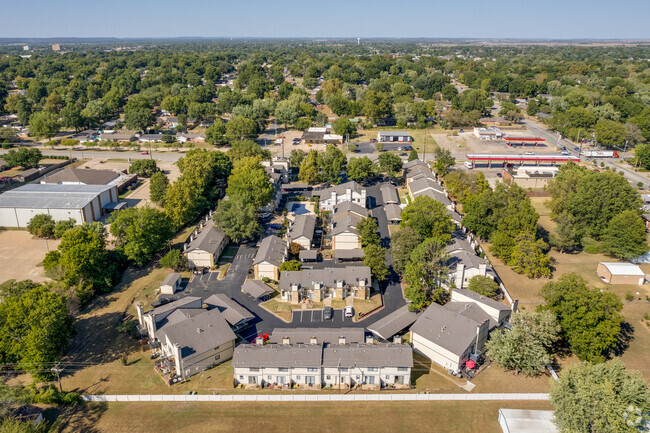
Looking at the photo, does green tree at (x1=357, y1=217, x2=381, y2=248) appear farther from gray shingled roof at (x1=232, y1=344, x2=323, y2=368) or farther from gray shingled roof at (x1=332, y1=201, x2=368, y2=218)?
gray shingled roof at (x1=232, y1=344, x2=323, y2=368)

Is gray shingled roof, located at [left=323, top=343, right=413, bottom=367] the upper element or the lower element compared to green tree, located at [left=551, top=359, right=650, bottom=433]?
lower

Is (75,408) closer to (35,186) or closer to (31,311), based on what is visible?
(31,311)

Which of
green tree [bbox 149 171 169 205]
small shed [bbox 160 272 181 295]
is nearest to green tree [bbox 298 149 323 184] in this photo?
green tree [bbox 149 171 169 205]

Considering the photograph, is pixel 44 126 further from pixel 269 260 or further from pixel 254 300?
pixel 254 300

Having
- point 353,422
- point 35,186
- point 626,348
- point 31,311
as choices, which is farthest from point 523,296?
point 35,186

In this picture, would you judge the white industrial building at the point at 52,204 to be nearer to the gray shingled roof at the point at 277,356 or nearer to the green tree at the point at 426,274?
the gray shingled roof at the point at 277,356
